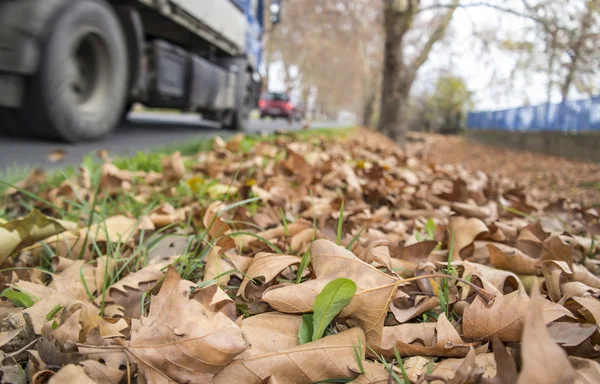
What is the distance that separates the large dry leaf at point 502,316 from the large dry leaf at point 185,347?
1.67 feet

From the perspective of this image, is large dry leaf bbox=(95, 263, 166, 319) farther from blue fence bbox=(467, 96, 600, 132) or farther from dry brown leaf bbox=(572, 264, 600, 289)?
blue fence bbox=(467, 96, 600, 132)

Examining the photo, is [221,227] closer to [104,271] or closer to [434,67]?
[104,271]

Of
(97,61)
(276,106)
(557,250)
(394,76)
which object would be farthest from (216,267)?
(276,106)

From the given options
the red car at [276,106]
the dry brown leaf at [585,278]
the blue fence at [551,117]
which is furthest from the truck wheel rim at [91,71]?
the red car at [276,106]

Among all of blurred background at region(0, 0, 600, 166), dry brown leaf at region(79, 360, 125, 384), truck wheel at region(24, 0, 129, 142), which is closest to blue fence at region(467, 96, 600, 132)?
blurred background at region(0, 0, 600, 166)

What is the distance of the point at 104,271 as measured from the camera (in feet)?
4.93

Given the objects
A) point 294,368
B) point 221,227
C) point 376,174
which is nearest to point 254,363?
point 294,368

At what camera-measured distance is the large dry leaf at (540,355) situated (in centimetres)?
65

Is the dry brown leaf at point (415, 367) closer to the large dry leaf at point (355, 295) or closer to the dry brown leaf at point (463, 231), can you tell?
the large dry leaf at point (355, 295)

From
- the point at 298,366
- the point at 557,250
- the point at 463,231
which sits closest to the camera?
the point at 298,366

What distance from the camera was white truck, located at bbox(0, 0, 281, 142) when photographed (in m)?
4.04

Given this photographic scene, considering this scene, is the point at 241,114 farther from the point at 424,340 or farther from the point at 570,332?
the point at 570,332

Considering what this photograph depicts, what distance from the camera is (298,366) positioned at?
98 centimetres

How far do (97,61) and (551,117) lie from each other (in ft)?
42.9
